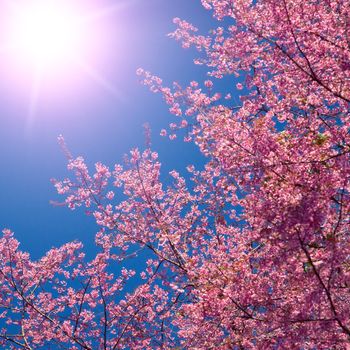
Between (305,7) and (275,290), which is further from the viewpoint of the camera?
(275,290)

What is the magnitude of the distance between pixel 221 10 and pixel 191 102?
2007 millimetres

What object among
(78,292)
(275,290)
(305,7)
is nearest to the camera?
(305,7)

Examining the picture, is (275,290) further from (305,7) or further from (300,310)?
(305,7)

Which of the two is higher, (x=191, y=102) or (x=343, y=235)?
(x=191, y=102)

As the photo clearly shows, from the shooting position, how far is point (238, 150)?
5297mm

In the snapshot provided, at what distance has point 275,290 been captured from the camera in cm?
603

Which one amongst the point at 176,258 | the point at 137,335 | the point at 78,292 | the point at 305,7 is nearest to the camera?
the point at 305,7

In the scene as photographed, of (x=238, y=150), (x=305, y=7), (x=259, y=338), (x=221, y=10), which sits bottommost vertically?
(x=259, y=338)

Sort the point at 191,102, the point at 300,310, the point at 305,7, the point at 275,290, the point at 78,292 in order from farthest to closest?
the point at 78,292, the point at 191,102, the point at 275,290, the point at 305,7, the point at 300,310

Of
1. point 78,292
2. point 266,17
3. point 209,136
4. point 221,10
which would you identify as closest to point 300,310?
point 209,136

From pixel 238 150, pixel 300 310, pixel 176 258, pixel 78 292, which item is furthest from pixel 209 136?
pixel 78 292

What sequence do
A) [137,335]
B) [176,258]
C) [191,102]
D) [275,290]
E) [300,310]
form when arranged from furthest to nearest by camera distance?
[137,335] → [176,258] → [191,102] → [275,290] → [300,310]

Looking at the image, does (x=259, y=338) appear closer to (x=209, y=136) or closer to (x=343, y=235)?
Result: (x=343, y=235)

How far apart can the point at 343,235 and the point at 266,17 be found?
134 inches
